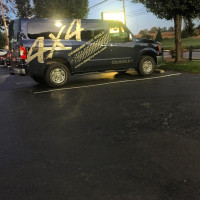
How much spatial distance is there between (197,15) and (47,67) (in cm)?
866

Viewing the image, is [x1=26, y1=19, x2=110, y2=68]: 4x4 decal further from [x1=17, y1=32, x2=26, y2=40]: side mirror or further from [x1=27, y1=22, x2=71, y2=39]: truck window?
[x1=17, y1=32, x2=26, y2=40]: side mirror

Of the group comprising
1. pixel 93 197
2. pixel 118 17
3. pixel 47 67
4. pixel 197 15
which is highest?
pixel 118 17

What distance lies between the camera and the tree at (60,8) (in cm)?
3428

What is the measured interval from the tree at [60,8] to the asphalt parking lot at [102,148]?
2986cm

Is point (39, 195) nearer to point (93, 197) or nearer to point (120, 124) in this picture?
point (93, 197)

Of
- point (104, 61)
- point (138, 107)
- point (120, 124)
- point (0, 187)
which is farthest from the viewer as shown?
point (104, 61)

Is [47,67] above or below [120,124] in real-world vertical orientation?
above

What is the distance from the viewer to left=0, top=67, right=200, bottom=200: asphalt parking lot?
9.06 feet

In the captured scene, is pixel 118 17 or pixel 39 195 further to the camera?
pixel 118 17

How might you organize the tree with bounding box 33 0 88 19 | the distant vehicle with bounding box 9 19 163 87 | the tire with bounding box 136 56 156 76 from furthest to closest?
the tree with bounding box 33 0 88 19, the tire with bounding box 136 56 156 76, the distant vehicle with bounding box 9 19 163 87

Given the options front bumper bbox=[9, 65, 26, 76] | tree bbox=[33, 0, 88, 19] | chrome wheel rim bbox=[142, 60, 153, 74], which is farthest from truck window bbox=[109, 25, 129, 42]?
tree bbox=[33, 0, 88, 19]

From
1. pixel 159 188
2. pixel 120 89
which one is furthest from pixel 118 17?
pixel 159 188

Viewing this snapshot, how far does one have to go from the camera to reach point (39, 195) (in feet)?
8.79

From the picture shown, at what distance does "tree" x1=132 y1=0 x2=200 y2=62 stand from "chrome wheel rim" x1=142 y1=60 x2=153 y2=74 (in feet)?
12.0
